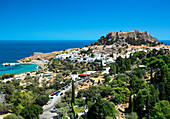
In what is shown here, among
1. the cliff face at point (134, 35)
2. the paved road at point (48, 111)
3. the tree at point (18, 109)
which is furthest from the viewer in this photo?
the cliff face at point (134, 35)

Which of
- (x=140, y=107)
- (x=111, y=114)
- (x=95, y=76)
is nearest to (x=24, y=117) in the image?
(x=111, y=114)

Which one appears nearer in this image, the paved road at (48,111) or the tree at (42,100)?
the paved road at (48,111)

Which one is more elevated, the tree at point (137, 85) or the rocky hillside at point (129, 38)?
the rocky hillside at point (129, 38)

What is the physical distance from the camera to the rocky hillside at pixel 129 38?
311 ft

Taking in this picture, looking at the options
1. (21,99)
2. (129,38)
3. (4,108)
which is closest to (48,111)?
(21,99)

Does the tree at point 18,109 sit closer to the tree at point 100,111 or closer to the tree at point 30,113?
the tree at point 30,113

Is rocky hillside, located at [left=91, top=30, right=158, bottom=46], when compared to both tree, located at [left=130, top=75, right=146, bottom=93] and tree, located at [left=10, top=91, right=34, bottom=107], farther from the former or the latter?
tree, located at [left=10, top=91, right=34, bottom=107]

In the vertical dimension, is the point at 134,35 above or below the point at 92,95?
above

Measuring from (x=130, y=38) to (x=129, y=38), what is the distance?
65cm

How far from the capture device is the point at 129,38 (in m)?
98.0

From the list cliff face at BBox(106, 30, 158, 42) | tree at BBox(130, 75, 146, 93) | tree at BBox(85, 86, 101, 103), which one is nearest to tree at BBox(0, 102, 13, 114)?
tree at BBox(85, 86, 101, 103)

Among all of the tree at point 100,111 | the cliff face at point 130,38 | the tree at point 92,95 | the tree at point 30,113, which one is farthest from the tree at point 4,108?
the cliff face at point 130,38

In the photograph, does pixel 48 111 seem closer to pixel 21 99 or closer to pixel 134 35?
pixel 21 99

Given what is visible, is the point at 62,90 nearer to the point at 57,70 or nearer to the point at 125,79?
the point at 125,79
